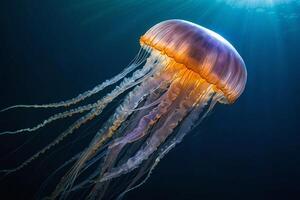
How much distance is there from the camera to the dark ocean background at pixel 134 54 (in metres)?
7.59

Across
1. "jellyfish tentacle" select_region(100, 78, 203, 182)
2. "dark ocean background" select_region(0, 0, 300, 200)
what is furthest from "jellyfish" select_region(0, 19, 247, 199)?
"dark ocean background" select_region(0, 0, 300, 200)

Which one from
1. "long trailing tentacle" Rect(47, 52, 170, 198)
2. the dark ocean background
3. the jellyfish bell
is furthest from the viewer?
the dark ocean background

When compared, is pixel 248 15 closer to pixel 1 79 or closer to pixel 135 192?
pixel 135 192

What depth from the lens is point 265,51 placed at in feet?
27.2

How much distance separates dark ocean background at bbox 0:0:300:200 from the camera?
7594mm

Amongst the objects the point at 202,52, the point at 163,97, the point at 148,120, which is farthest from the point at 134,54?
the point at 202,52

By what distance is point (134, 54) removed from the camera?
7754mm

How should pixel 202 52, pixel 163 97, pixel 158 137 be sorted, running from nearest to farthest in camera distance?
pixel 202 52 → pixel 158 137 → pixel 163 97

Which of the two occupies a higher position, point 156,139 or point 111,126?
point 111,126

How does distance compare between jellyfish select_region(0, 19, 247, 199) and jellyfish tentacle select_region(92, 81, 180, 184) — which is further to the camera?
jellyfish tentacle select_region(92, 81, 180, 184)

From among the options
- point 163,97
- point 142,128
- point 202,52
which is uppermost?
point 202,52

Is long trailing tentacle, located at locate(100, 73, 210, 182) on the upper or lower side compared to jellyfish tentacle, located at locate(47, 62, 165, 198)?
lower

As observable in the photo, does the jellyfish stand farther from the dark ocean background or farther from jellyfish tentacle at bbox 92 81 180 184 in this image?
the dark ocean background

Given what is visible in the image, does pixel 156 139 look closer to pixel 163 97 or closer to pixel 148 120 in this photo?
pixel 148 120
